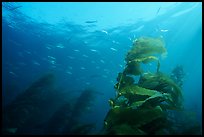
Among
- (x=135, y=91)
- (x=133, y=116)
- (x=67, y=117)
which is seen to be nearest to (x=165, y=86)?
(x=135, y=91)

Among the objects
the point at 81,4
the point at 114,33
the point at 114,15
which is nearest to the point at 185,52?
the point at 114,33

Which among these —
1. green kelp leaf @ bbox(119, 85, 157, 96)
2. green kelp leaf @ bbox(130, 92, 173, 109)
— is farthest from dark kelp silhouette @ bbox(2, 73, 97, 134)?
green kelp leaf @ bbox(130, 92, 173, 109)

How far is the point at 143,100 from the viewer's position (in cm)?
347

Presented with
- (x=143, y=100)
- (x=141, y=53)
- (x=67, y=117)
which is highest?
(x=141, y=53)

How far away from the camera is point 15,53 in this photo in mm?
33750

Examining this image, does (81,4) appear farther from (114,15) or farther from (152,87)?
(152,87)

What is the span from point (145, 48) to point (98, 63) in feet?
106

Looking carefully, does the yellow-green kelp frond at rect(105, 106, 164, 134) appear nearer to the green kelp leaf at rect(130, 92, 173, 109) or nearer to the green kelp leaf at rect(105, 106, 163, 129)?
the green kelp leaf at rect(105, 106, 163, 129)

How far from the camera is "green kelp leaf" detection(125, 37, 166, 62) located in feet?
13.8

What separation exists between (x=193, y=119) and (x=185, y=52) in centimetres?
2882

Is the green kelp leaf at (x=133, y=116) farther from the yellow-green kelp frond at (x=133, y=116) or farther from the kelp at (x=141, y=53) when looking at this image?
the kelp at (x=141, y=53)

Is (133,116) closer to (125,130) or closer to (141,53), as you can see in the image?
(125,130)

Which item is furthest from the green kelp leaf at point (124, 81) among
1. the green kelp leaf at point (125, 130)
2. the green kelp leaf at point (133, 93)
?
the green kelp leaf at point (125, 130)

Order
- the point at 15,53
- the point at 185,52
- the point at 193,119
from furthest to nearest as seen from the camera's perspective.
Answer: the point at 185,52 → the point at 15,53 → the point at 193,119
